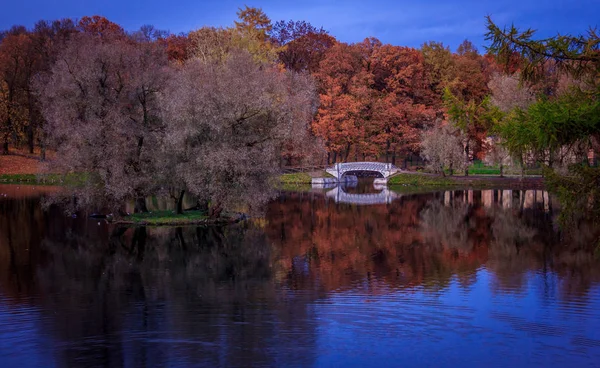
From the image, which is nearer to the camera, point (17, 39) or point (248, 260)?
point (248, 260)

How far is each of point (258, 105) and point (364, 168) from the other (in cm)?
4038

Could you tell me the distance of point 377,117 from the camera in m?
75.6

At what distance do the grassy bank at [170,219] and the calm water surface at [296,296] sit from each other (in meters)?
1.47

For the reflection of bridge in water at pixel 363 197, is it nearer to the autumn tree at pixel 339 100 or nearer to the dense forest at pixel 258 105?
the dense forest at pixel 258 105

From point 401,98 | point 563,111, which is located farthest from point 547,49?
point 401,98

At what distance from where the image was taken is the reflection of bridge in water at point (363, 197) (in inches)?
2024

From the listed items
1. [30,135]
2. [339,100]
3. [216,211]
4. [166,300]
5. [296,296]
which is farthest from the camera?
[30,135]

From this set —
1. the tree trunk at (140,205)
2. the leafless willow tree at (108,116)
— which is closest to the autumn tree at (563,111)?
the leafless willow tree at (108,116)

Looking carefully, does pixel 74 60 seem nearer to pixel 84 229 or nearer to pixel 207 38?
pixel 84 229

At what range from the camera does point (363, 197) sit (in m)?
55.4

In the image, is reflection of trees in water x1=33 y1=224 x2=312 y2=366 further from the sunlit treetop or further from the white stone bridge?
the white stone bridge

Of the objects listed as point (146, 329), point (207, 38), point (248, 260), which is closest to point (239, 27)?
A: point (207, 38)

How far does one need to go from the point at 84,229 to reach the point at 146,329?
19090 mm

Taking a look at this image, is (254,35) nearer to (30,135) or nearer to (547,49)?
(30,135)
